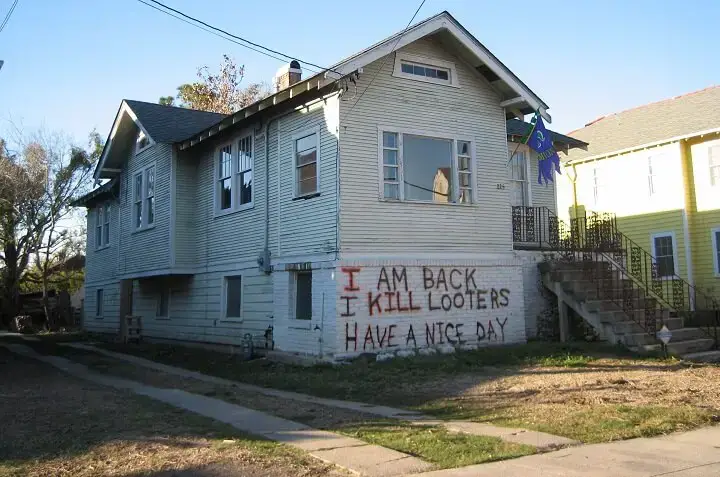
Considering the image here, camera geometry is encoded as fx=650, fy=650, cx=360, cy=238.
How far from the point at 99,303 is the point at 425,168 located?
1859 cm

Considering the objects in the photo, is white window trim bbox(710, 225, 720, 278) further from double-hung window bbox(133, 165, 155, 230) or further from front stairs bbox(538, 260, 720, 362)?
double-hung window bbox(133, 165, 155, 230)

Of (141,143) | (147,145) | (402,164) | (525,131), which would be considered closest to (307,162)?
(402,164)

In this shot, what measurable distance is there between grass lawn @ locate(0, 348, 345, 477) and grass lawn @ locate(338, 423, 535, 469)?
3.29 feet

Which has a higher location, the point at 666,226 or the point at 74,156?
the point at 74,156

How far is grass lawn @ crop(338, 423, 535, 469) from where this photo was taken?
6352 millimetres

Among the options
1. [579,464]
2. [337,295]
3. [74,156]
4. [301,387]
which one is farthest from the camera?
[74,156]

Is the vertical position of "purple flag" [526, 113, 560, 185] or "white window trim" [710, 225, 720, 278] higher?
"purple flag" [526, 113, 560, 185]

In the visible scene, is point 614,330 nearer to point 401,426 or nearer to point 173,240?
point 401,426

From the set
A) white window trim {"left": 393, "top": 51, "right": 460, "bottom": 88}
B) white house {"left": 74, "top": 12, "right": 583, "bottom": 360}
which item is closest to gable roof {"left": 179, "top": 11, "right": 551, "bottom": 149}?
white house {"left": 74, "top": 12, "right": 583, "bottom": 360}

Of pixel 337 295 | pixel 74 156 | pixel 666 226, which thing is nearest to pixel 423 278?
pixel 337 295

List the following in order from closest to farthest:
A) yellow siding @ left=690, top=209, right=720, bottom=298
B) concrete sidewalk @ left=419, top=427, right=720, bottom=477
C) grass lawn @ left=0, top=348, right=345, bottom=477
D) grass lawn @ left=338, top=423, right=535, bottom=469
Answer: concrete sidewalk @ left=419, top=427, right=720, bottom=477 → grass lawn @ left=0, top=348, right=345, bottom=477 → grass lawn @ left=338, top=423, right=535, bottom=469 → yellow siding @ left=690, top=209, right=720, bottom=298

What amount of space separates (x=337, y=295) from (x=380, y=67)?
5057 millimetres

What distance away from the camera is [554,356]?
44.2ft

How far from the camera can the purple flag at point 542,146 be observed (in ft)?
50.6
